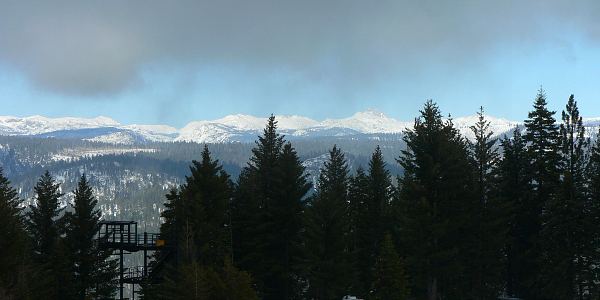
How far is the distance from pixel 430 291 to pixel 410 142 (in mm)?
11141

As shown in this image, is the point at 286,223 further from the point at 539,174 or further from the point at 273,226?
the point at 539,174

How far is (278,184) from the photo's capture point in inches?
1816

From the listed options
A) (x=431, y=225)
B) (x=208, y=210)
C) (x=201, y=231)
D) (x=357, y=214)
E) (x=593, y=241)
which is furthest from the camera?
(x=357, y=214)

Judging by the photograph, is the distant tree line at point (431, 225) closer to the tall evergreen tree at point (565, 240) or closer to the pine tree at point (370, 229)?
the tall evergreen tree at point (565, 240)

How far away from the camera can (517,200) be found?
154 ft

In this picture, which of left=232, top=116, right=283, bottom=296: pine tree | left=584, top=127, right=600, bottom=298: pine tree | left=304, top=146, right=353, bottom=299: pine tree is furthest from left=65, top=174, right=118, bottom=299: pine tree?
left=584, top=127, right=600, bottom=298: pine tree

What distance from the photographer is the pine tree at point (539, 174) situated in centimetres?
4416

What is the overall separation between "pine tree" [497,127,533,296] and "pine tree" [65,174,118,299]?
34300mm

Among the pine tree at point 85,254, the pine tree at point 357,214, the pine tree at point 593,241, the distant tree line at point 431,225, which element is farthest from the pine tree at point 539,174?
the pine tree at point 85,254

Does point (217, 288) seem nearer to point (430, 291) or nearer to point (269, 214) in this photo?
point (269, 214)

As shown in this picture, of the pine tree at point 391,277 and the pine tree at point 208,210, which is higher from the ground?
the pine tree at point 208,210

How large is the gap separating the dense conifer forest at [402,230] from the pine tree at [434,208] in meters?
0.09

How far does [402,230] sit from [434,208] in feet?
9.26

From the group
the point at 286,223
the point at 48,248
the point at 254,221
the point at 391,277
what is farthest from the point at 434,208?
the point at 48,248
